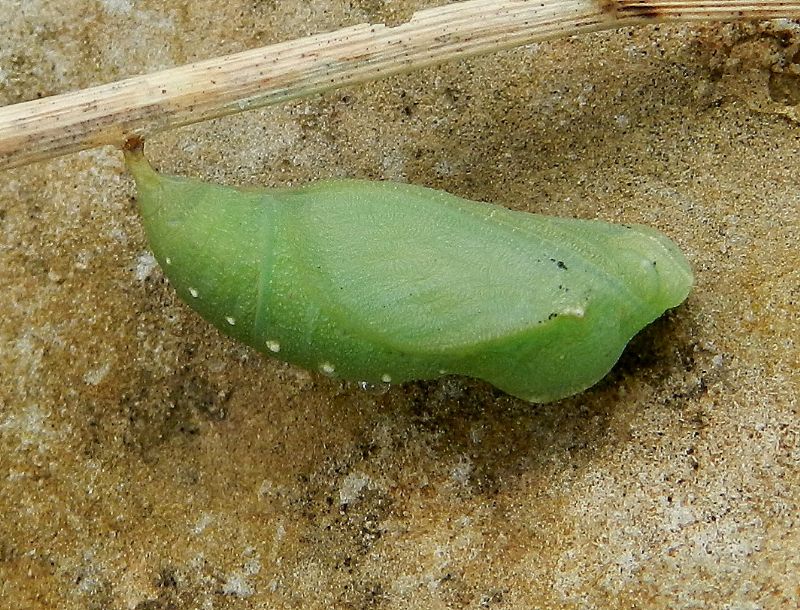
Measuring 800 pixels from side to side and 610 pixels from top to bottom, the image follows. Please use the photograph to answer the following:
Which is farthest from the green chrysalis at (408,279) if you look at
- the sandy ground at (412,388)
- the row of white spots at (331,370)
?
the sandy ground at (412,388)

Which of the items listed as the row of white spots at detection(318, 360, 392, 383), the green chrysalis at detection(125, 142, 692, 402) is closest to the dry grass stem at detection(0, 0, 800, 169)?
the green chrysalis at detection(125, 142, 692, 402)

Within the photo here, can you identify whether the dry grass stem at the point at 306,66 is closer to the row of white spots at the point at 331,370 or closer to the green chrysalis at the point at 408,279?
the green chrysalis at the point at 408,279

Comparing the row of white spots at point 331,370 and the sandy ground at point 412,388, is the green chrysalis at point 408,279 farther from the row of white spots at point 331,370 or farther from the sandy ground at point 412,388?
the sandy ground at point 412,388

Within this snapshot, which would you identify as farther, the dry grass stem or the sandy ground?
the sandy ground

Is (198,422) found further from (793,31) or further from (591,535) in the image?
(793,31)

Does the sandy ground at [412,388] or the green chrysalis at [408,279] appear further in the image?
the sandy ground at [412,388]

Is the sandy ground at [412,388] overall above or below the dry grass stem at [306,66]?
below

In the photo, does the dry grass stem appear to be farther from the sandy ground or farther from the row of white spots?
the row of white spots

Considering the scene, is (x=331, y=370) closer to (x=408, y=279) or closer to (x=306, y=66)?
(x=408, y=279)
